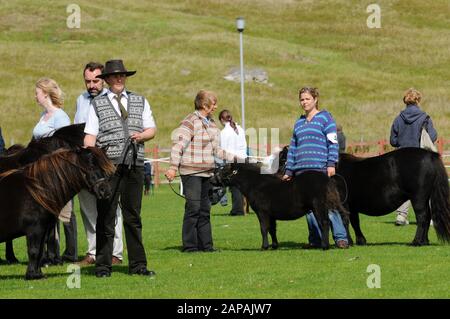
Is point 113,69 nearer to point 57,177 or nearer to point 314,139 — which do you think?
point 57,177

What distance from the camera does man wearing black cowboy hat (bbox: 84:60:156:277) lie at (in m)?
10.6

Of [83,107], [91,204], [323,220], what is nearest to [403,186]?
[323,220]

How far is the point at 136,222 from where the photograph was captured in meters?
10.8

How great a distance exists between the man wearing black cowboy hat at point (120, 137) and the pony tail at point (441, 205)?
4490 millimetres

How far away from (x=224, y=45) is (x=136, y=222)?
61.6 m

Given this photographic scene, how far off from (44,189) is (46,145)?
1138mm

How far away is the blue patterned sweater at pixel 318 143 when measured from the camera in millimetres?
12922

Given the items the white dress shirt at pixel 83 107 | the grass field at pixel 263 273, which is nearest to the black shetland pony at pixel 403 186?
the grass field at pixel 263 273

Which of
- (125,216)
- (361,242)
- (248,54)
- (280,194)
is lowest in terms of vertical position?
(361,242)

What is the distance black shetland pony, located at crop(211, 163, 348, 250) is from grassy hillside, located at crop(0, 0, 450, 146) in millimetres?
33690

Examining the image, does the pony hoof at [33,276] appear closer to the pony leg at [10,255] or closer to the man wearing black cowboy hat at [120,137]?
the man wearing black cowboy hat at [120,137]

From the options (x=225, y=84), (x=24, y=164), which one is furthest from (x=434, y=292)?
(x=225, y=84)

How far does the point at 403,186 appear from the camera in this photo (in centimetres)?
1364
